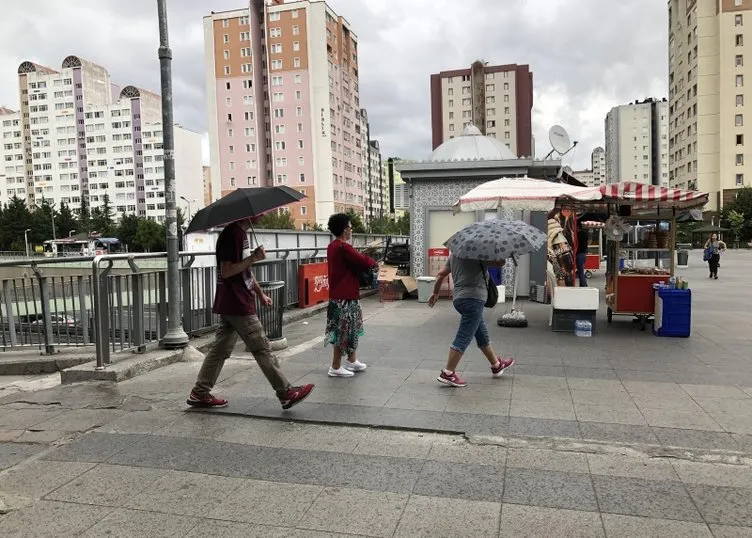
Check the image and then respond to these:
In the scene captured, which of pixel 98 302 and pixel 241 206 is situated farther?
Answer: pixel 98 302

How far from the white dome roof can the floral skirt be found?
1018cm

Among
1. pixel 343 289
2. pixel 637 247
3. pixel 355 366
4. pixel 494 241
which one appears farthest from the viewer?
pixel 637 247

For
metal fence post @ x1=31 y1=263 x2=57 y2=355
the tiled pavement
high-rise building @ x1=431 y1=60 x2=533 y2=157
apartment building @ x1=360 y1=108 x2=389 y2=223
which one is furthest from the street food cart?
apartment building @ x1=360 y1=108 x2=389 y2=223

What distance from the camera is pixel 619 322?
9992 mm

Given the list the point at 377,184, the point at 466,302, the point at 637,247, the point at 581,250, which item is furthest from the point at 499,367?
the point at 377,184

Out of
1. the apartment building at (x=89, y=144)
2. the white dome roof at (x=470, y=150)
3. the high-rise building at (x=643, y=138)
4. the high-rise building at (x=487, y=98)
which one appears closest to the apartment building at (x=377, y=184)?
the high-rise building at (x=487, y=98)

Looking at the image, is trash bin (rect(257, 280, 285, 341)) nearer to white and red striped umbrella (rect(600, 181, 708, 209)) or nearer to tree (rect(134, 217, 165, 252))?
white and red striped umbrella (rect(600, 181, 708, 209))

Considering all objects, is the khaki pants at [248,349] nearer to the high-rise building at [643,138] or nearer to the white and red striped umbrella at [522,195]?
the white and red striped umbrella at [522,195]

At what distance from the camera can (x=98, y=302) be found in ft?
20.4

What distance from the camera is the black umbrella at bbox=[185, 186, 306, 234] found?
4.52 m

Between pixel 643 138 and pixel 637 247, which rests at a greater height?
pixel 643 138

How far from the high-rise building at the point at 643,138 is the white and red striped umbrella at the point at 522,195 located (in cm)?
13541

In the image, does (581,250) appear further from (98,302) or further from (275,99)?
(275,99)

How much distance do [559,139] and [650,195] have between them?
550 centimetres
